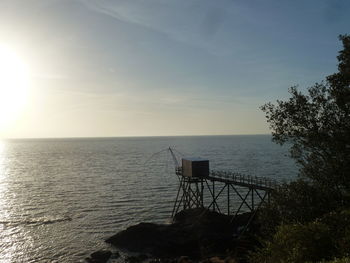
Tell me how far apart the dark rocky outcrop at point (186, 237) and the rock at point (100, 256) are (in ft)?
9.16

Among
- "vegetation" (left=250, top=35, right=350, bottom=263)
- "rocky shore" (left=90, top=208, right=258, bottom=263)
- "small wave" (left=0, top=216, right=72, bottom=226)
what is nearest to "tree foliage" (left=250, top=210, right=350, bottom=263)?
"vegetation" (left=250, top=35, right=350, bottom=263)

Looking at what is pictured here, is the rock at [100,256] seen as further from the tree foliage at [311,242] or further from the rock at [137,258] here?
the tree foliage at [311,242]

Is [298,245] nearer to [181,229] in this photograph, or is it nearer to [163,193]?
[181,229]

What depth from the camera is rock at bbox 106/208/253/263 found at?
108 feet

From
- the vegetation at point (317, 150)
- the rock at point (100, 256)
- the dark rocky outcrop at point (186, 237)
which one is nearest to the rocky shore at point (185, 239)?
the dark rocky outcrop at point (186, 237)

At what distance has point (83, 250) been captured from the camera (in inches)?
1385

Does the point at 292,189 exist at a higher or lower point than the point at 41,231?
higher

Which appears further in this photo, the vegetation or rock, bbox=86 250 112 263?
rock, bbox=86 250 112 263

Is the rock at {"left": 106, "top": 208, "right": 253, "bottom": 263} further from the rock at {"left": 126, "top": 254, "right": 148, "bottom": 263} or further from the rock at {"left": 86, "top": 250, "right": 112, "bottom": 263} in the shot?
the rock at {"left": 86, "top": 250, "right": 112, "bottom": 263}

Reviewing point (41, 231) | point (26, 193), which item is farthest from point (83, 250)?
point (26, 193)

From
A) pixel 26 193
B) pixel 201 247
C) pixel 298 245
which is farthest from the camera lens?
pixel 26 193

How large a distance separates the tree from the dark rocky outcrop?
14.5m

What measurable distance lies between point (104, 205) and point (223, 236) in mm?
26857

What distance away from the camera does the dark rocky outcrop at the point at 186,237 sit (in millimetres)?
32844
